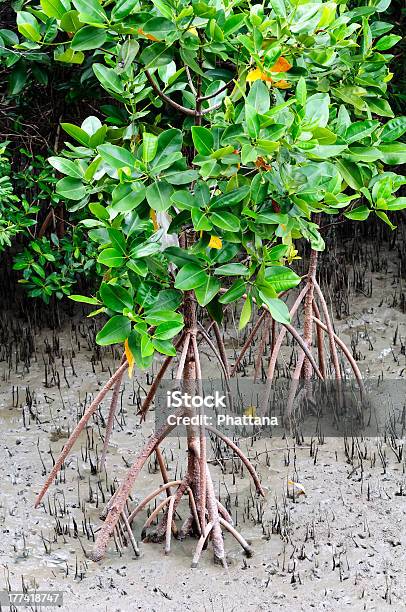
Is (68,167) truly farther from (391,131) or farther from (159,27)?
(391,131)

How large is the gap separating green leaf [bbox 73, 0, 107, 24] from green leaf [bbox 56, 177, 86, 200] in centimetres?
55

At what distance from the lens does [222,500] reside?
3.74m

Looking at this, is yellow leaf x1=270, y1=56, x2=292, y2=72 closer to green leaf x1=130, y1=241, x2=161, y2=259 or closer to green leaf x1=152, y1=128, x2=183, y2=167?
green leaf x1=152, y1=128, x2=183, y2=167

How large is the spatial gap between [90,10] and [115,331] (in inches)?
36.5

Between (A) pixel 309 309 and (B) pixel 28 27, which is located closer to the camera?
(B) pixel 28 27

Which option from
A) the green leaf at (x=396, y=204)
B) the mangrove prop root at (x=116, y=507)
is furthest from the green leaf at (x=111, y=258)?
the green leaf at (x=396, y=204)

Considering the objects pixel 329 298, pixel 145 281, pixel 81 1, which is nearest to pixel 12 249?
pixel 329 298

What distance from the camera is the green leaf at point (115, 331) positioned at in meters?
2.72

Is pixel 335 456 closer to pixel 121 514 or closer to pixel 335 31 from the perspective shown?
pixel 121 514

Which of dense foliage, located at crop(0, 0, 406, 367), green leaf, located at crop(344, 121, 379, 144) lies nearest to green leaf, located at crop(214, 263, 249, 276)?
dense foliage, located at crop(0, 0, 406, 367)

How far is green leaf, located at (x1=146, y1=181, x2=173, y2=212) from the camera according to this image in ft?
8.71

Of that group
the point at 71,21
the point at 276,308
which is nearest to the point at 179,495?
the point at 276,308

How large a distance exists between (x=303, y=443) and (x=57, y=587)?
4.66 feet

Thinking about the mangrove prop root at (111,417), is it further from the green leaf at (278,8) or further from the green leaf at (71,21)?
the green leaf at (278,8)
